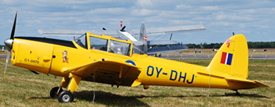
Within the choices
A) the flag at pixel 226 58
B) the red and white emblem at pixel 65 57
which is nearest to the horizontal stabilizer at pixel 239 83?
the flag at pixel 226 58

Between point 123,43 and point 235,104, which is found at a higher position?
point 123,43

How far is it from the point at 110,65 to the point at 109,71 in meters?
0.45

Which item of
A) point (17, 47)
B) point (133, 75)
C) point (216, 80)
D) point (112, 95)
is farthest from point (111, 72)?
point (216, 80)

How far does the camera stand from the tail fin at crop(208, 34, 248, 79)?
9.41 meters

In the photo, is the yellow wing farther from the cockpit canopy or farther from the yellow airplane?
the cockpit canopy

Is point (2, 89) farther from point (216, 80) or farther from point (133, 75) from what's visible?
point (216, 80)

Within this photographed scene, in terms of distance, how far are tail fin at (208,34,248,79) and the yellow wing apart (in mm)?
3152

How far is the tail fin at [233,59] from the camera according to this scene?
30.9 ft

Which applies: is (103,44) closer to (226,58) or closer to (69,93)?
(69,93)

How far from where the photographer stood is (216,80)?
914 centimetres

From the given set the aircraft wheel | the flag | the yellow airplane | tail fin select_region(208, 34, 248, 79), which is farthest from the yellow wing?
the flag

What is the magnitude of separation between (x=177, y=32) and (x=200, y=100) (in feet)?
51.5

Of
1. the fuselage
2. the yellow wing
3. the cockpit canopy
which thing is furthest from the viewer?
the cockpit canopy

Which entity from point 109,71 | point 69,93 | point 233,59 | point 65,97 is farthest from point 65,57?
point 233,59
